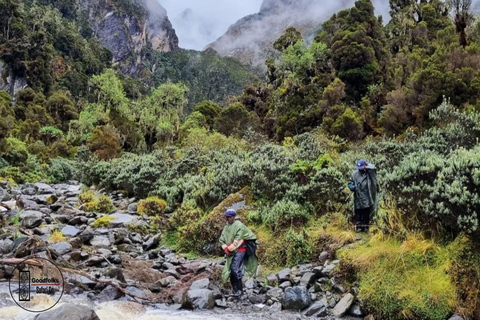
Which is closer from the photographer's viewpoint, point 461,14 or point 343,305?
point 343,305

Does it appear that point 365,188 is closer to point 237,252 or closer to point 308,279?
point 308,279

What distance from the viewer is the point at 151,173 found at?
1850 centimetres

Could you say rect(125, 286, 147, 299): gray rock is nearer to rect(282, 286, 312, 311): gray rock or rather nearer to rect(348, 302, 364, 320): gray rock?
rect(282, 286, 312, 311): gray rock

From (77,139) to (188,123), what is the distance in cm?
1044

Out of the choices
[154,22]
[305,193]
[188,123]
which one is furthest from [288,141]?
[154,22]

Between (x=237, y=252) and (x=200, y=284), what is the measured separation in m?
0.90

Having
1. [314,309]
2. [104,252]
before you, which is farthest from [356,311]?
[104,252]

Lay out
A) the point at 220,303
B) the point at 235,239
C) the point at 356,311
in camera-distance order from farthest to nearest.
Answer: the point at 235,239
the point at 220,303
the point at 356,311

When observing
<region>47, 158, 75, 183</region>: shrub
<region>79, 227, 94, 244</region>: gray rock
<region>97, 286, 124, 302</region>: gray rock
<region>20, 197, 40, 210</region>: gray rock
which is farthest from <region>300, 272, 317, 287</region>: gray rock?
<region>47, 158, 75, 183</region>: shrub

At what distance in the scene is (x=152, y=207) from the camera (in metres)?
15.6

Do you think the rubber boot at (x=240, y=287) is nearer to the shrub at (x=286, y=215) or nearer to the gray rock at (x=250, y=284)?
the gray rock at (x=250, y=284)

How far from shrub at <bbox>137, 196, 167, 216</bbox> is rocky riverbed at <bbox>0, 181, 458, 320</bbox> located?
11.2 ft

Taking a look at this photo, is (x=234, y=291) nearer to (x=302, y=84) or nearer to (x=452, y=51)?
(x=452, y=51)

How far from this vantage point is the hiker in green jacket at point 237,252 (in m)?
8.04
